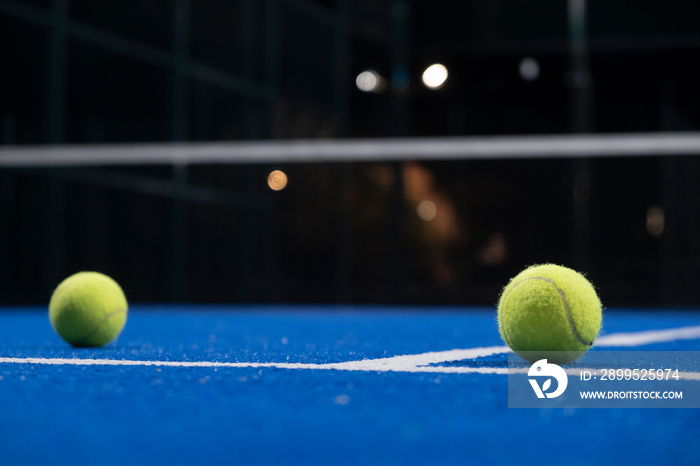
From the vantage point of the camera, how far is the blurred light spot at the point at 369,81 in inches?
615

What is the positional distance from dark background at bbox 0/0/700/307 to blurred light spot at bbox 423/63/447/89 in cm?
12

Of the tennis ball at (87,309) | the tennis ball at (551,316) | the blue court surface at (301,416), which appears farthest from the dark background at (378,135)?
the tennis ball at (551,316)

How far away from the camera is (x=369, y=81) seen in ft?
51.5

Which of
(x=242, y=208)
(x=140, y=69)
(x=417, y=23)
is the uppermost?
(x=417, y=23)

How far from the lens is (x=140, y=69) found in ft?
44.4

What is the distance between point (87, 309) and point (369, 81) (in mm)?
11211

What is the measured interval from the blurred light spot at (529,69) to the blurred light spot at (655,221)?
2.69 metres

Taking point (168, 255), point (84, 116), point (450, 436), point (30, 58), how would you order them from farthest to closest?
point (168, 255), point (84, 116), point (30, 58), point (450, 436)

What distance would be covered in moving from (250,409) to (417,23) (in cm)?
1345

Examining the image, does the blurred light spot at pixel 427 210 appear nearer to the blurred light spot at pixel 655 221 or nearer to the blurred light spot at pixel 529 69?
the blurred light spot at pixel 529 69

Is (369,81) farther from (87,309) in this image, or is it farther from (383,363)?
(383,363)

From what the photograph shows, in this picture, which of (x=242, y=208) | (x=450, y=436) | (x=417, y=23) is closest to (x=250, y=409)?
(x=450, y=436)

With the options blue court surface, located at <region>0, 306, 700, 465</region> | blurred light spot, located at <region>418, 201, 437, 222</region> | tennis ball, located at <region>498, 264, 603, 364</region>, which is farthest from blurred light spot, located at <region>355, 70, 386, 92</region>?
tennis ball, located at <region>498, 264, 603, 364</region>

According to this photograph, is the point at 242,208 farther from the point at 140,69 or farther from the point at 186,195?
the point at 140,69
